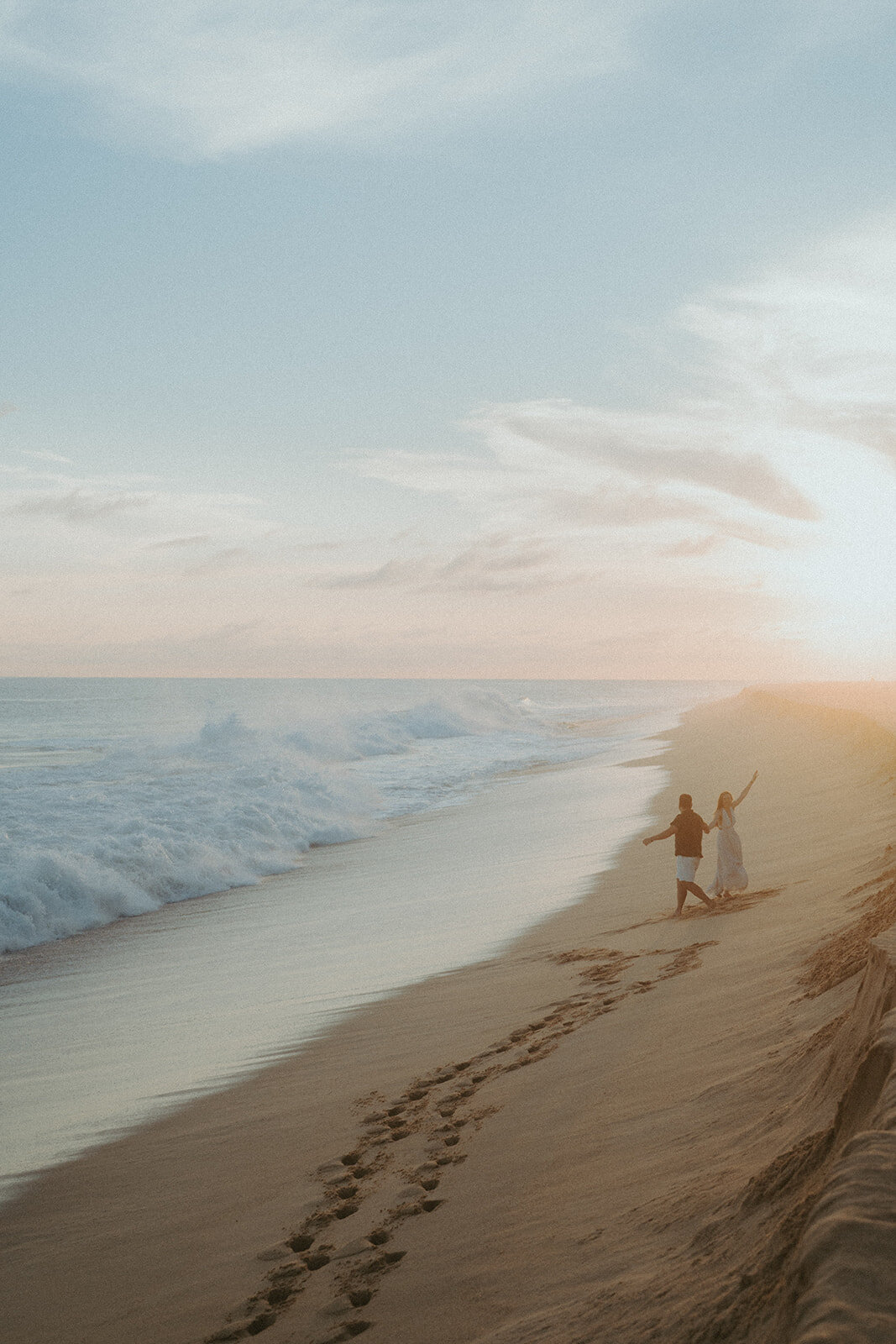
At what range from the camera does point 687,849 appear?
10055 millimetres

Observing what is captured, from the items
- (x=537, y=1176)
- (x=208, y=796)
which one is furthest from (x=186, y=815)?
(x=537, y=1176)

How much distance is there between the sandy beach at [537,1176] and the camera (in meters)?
2.55

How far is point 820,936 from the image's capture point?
6832mm

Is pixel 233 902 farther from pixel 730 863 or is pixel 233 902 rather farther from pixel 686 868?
pixel 730 863

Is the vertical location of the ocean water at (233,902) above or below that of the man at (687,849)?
below

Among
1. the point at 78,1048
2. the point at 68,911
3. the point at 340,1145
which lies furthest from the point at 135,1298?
the point at 68,911

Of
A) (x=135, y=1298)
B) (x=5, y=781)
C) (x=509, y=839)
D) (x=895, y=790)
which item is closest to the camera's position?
(x=135, y=1298)

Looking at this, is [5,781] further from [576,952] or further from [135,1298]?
[135,1298]

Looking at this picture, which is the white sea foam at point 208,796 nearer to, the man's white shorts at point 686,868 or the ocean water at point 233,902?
the ocean water at point 233,902

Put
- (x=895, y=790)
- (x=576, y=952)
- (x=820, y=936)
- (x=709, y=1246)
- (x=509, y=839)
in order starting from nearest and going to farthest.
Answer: (x=709, y=1246), (x=820, y=936), (x=576, y=952), (x=895, y=790), (x=509, y=839)

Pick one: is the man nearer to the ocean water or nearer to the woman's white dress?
the woman's white dress

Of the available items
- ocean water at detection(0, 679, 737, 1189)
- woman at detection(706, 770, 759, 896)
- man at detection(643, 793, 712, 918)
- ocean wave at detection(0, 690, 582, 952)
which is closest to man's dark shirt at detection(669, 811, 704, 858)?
man at detection(643, 793, 712, 918)

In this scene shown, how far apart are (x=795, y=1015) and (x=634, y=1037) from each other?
118cm

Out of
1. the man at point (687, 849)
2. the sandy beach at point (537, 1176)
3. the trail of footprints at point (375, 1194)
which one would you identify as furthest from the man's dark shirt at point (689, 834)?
the trail of footprints at point (375, 1194)
